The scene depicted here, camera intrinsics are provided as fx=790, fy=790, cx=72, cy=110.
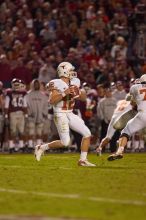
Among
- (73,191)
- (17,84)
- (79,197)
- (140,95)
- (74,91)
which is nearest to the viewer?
(79,197)

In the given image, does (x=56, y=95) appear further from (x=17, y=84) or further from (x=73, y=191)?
(x=17, y=84)

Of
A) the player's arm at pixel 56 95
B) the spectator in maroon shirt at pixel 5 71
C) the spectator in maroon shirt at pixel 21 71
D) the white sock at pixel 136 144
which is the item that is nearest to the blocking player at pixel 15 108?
the spectator in maroon shirt at pixel 5 71

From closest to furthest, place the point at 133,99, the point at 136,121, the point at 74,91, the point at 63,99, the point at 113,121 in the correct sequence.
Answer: the point at 74,91 → the point at 63,99 → the point at 136,121 → the point at 133,99 → the point at 113,121

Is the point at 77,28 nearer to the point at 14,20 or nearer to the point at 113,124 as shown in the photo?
the point at 14,20

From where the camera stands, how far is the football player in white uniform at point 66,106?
1280cm

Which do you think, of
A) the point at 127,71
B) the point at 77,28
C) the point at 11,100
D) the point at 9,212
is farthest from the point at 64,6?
the point at 9,212

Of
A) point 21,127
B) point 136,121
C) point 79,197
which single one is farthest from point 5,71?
point 79,197

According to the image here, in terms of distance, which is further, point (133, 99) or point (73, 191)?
point (133, 99)

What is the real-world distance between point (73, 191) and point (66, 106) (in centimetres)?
407

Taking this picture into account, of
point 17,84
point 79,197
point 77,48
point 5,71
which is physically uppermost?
point 77,48

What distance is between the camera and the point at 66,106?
1304 cm

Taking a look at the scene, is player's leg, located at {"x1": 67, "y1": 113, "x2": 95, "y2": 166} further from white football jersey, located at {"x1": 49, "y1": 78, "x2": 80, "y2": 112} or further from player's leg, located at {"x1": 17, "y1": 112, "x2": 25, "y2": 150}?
player's leg, located at {"x1": 17, "y1": 112, "x2": 25, "y2": 150}

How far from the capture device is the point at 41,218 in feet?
22.5

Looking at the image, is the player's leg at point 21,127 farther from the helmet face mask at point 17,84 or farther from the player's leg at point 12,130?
the helmet face mask at point 17,84
